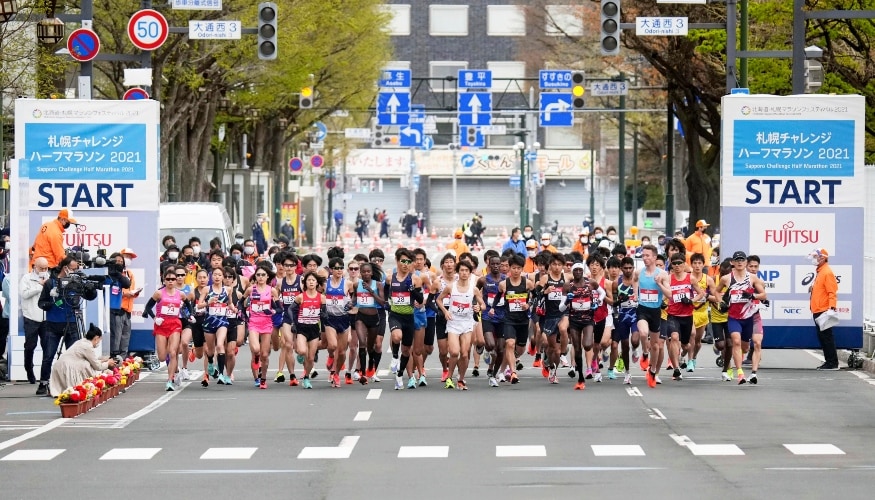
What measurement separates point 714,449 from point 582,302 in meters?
6.88

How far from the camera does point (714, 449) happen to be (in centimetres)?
1587

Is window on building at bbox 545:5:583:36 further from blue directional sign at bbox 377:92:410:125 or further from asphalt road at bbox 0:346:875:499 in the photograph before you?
asphalt road at bbox 0:346:875:499

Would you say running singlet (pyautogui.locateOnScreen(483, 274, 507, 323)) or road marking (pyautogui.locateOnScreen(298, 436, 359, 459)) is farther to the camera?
running singlet (pyautogui.locateOnScreen(483, 274, 507, 323))

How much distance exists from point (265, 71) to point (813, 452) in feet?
110

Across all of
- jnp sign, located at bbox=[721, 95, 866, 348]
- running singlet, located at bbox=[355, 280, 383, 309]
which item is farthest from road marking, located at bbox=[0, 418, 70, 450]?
jnp sign, located at bbox=[721, 95, 866, 348]

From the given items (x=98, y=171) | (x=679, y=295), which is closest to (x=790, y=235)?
(x=679, y=295)

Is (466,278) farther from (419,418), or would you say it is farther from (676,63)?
(676,63)

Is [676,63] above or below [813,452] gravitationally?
above

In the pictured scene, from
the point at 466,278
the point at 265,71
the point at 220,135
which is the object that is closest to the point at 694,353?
the point at 466,278

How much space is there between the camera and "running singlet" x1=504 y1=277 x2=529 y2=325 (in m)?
22.6

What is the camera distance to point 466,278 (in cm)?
2200

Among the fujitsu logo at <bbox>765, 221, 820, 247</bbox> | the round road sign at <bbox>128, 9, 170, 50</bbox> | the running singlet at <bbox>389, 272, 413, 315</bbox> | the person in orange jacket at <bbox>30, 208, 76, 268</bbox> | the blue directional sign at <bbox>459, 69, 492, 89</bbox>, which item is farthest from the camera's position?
the blue directional sign at <bbox>459, 69, 492, 89</bbox>

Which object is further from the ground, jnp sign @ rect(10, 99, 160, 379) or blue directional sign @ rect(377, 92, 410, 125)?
blue directional sign @ rect(377, 92, 410, 125)

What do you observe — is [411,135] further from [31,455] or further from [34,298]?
[31,455]
